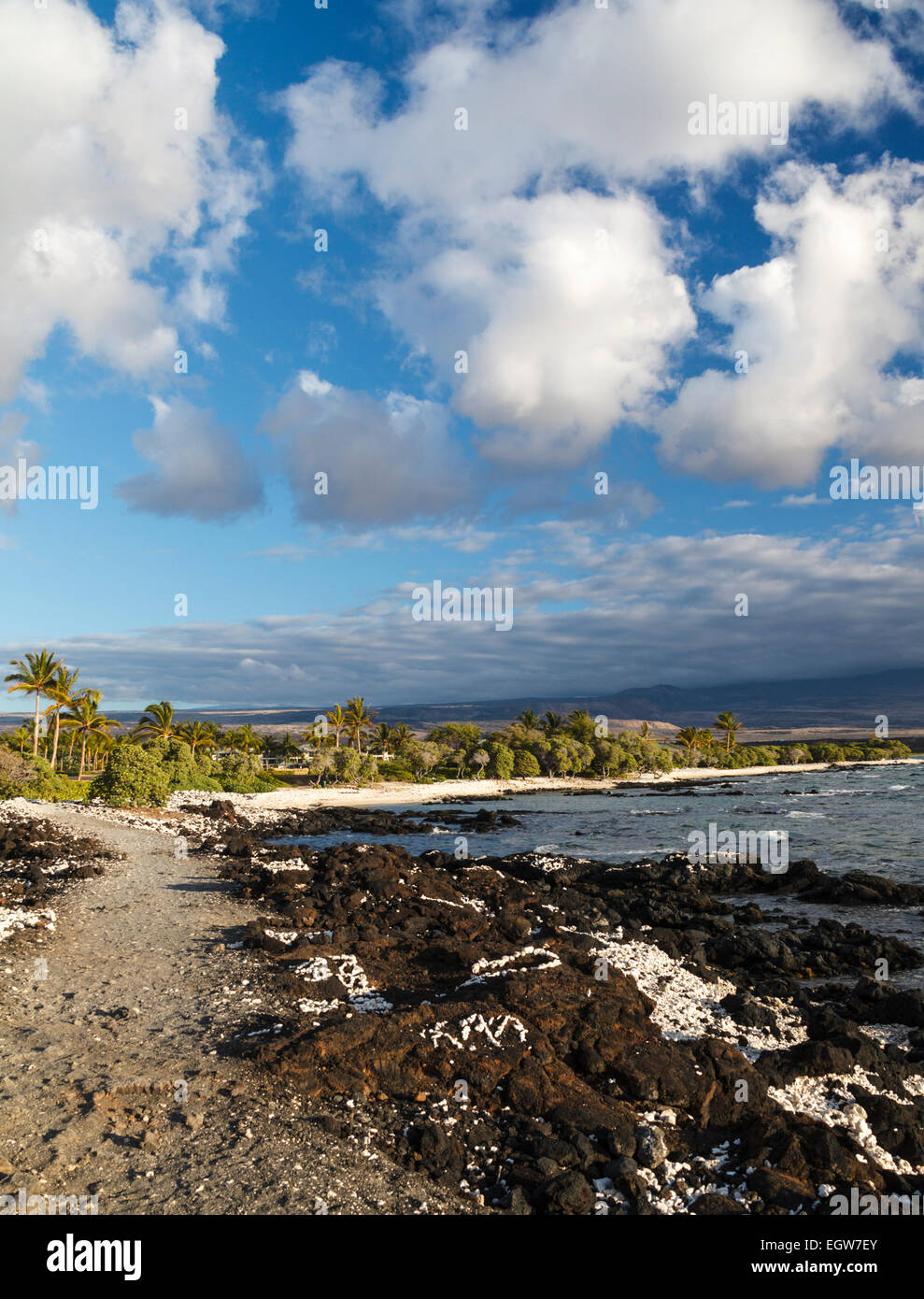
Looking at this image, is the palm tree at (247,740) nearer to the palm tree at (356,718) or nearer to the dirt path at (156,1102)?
the palm tree at (356,718)

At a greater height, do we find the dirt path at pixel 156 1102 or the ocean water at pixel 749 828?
the dirt path at pixel 156 1102

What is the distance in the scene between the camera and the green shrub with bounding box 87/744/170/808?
137 ft

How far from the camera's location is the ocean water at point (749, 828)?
2800 centimetres

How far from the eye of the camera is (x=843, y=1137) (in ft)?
27.6

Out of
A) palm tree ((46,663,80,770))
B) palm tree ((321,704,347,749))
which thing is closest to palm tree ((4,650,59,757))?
palm tree ((46,663,80,770))

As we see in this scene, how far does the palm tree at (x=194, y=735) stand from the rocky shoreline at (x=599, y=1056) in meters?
72.2

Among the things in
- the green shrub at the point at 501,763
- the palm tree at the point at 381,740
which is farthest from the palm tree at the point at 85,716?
the green shrub at the point at 501,763

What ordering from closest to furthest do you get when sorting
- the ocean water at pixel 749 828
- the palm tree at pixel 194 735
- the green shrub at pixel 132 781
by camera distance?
the ocean water at pixel 749 828
the green shrub at pixel 132 781
the palm tree at pixel 194 735

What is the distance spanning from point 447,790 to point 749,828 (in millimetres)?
44125

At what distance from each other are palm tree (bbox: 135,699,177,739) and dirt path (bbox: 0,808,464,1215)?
69904 millimetres

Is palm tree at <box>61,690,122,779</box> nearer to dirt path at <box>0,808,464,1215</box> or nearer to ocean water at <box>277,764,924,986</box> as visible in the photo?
ocean water at <box>277,764,924,986</box>

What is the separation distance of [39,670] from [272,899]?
57.9 meters
